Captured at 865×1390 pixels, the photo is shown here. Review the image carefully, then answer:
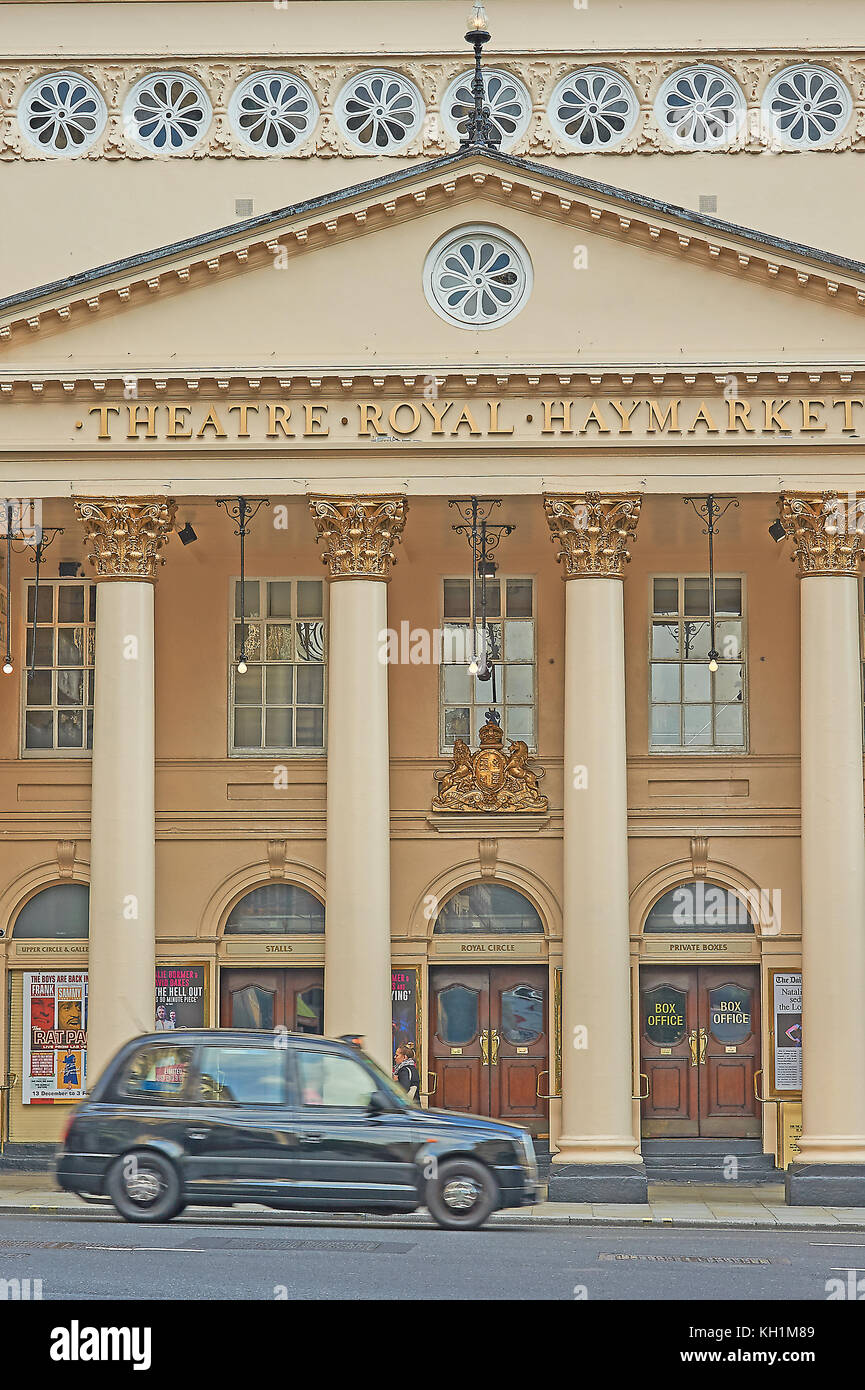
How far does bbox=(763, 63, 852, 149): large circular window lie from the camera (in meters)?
30.8

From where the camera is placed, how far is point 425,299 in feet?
82.4

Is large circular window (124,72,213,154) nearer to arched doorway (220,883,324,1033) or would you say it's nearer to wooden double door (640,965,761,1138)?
arched doorway (220,883,324,1033)

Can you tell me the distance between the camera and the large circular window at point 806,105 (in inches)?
1211

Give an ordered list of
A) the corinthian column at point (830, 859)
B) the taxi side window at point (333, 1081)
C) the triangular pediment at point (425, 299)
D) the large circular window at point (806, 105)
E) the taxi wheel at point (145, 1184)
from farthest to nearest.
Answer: the large circular window at point (806, 105) → the triangular pediment at point (425, 299) → the corinthian column at point (830, 859) → the taxi side window at point (333, 1081) → the taxi wheel at point (145, 1184)

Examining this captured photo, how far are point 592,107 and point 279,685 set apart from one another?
10554mm

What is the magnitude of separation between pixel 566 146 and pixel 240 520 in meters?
9.14

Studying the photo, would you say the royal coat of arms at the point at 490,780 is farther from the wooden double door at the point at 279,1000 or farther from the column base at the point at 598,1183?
the column base at the point at 598,1183

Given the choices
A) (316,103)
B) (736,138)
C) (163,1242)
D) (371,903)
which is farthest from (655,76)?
(163,1242)

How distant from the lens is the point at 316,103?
102ft

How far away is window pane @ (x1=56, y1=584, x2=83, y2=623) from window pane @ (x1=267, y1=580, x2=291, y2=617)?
2.79 m

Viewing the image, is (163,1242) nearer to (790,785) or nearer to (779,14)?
(790,785)

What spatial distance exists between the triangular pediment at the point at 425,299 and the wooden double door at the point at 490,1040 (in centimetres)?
885

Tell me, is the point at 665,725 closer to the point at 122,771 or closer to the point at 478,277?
the point at 478,277

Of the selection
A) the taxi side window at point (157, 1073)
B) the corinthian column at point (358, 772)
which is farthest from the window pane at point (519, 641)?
the taxi side window at point (157, 1073)
